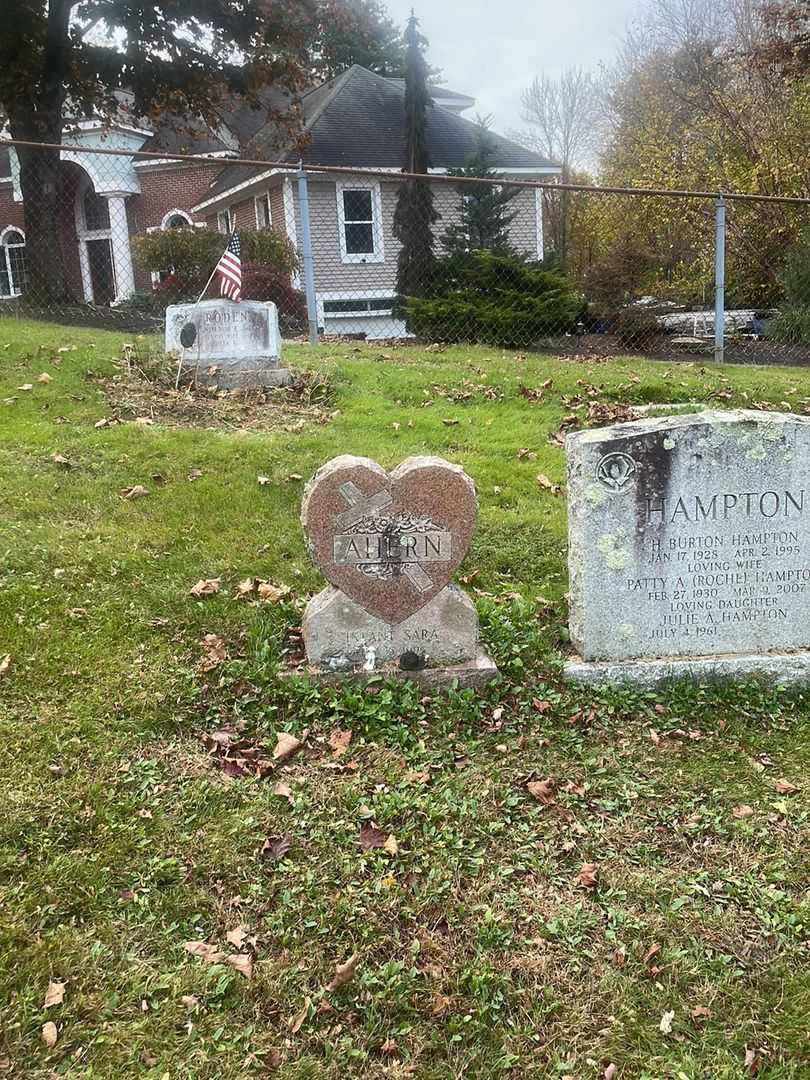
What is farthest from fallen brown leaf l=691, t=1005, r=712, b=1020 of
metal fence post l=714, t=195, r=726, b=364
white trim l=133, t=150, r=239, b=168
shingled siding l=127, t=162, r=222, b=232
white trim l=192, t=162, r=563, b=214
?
shingled siding l=127, t=162, r=222, b=232

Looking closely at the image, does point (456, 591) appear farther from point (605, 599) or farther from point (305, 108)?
point (305, 108)

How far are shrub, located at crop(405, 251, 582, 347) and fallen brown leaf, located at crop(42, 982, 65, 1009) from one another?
38.3ft

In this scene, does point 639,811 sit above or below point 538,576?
below

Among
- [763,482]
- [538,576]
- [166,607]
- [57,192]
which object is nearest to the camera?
[763,482]

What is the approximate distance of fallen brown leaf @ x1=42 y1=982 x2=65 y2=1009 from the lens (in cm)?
258

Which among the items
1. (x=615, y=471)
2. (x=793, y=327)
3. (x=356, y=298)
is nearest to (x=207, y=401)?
(x=615, y=471)

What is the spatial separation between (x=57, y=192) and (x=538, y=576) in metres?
14.4

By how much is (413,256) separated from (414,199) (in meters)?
1.34

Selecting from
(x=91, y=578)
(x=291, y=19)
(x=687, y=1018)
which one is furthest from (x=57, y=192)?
(x=687, y=1018)

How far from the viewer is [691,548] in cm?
435

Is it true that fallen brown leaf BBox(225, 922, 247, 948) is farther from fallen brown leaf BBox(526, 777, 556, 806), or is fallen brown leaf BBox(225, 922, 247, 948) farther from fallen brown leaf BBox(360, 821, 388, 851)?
fallen brown leaf BBox(526, 777, 556, 806)

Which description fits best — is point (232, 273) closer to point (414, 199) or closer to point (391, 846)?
point (391, 846)

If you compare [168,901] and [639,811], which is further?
[639,811]

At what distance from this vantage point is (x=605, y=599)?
436 centimetres
